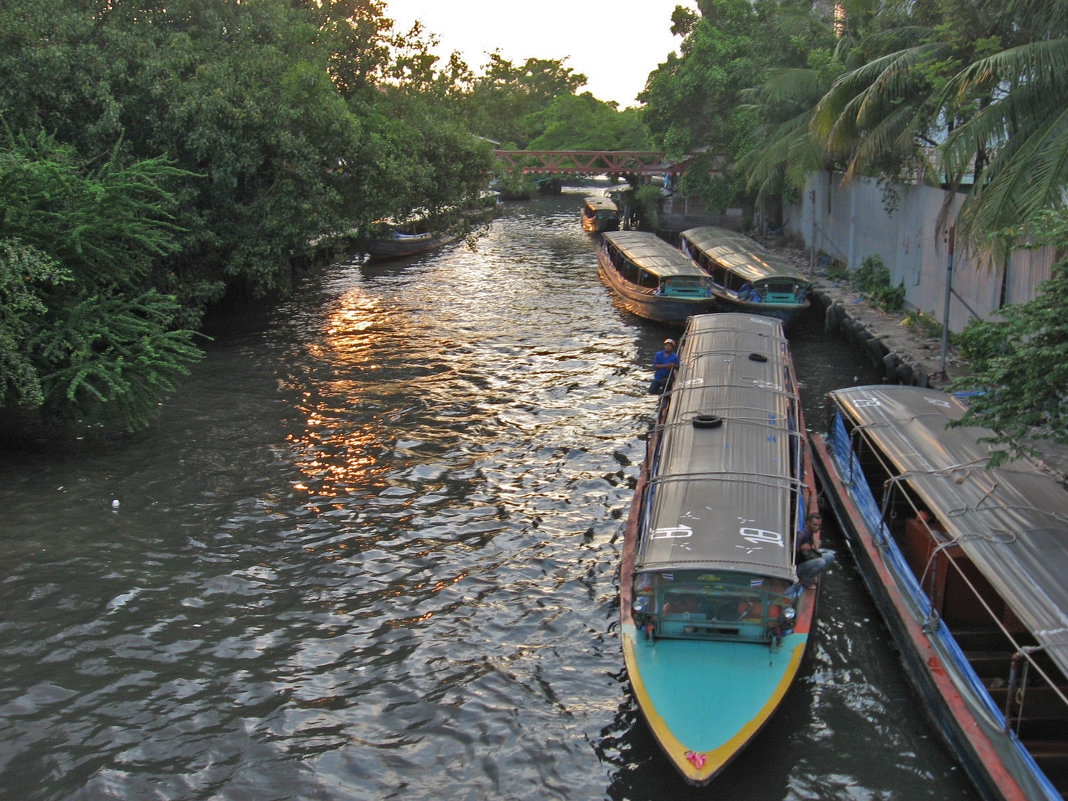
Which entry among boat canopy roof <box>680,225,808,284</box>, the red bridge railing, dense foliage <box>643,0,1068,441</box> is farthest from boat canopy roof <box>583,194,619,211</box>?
boat canopy roof <box>680,225,808,284</box>

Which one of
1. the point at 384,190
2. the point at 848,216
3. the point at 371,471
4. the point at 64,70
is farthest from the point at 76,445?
the point at 848,216

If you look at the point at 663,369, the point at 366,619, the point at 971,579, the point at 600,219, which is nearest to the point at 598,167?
the point at 600,219

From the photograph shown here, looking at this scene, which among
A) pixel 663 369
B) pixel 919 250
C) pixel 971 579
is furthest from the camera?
pixel 919 250

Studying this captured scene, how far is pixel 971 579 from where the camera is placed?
976cm

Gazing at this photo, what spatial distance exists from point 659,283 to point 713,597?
1914 centimetres

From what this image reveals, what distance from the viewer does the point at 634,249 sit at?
3069cm

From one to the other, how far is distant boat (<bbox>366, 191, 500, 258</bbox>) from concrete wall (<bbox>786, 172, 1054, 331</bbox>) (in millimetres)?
12477

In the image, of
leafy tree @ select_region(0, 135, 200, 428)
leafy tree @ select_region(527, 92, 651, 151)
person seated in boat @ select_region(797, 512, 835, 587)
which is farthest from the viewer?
leafy tree @ select_region(527, 92, 651, 151)

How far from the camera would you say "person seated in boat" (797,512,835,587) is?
10109 mm

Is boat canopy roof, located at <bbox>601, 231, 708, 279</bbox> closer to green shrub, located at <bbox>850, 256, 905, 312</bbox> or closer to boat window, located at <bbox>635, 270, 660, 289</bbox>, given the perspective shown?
boat window, located at <bbox>635, 270, 660, 289</bbox>

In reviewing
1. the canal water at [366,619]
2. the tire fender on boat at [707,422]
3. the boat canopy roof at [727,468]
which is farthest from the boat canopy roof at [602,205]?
the tire fender on boat at [707,422]

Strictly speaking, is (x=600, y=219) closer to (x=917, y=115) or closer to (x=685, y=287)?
(x=685, y=287)

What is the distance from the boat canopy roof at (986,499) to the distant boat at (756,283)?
11.4m

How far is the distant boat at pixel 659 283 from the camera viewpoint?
2616 centimetres
